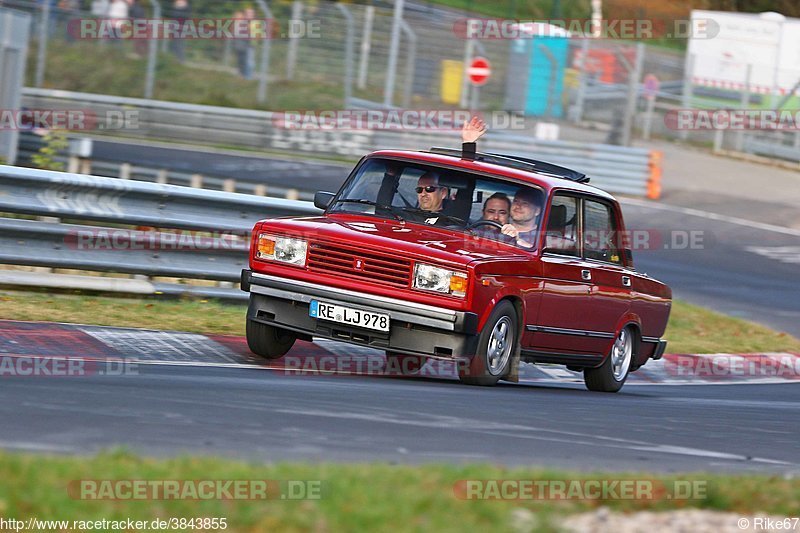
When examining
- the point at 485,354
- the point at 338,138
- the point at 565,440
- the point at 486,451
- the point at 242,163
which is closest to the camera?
the point at 486,451

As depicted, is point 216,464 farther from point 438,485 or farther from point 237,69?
point 237,69

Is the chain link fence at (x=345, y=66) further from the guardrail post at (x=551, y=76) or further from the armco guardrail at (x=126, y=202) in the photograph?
the armco guardrail at (x=126, y=202)

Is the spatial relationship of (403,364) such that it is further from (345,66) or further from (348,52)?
(345,66)

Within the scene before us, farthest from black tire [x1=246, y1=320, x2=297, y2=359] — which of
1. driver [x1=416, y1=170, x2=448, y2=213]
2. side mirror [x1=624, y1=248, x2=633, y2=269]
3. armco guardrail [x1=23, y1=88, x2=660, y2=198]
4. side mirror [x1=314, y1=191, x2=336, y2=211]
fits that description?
armco guardrail [x1=23, y1=88, x2=660, y2=198]

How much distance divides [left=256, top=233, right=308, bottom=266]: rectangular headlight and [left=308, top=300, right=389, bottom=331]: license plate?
1.24ft

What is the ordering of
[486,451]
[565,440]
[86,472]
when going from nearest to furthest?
[86,472], [486,451], [565,440]

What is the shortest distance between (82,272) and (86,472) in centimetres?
762

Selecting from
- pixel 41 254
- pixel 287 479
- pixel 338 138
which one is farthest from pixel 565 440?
pixel 338 138

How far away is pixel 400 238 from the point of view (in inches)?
363

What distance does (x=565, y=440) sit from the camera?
7324 mm

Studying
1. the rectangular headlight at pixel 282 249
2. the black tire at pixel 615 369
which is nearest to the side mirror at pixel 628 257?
the black tire at pixel 615 369

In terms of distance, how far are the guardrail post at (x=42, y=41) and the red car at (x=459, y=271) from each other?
22101 millimetres

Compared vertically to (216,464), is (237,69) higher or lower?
higher

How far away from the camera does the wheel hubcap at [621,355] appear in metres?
11.4
